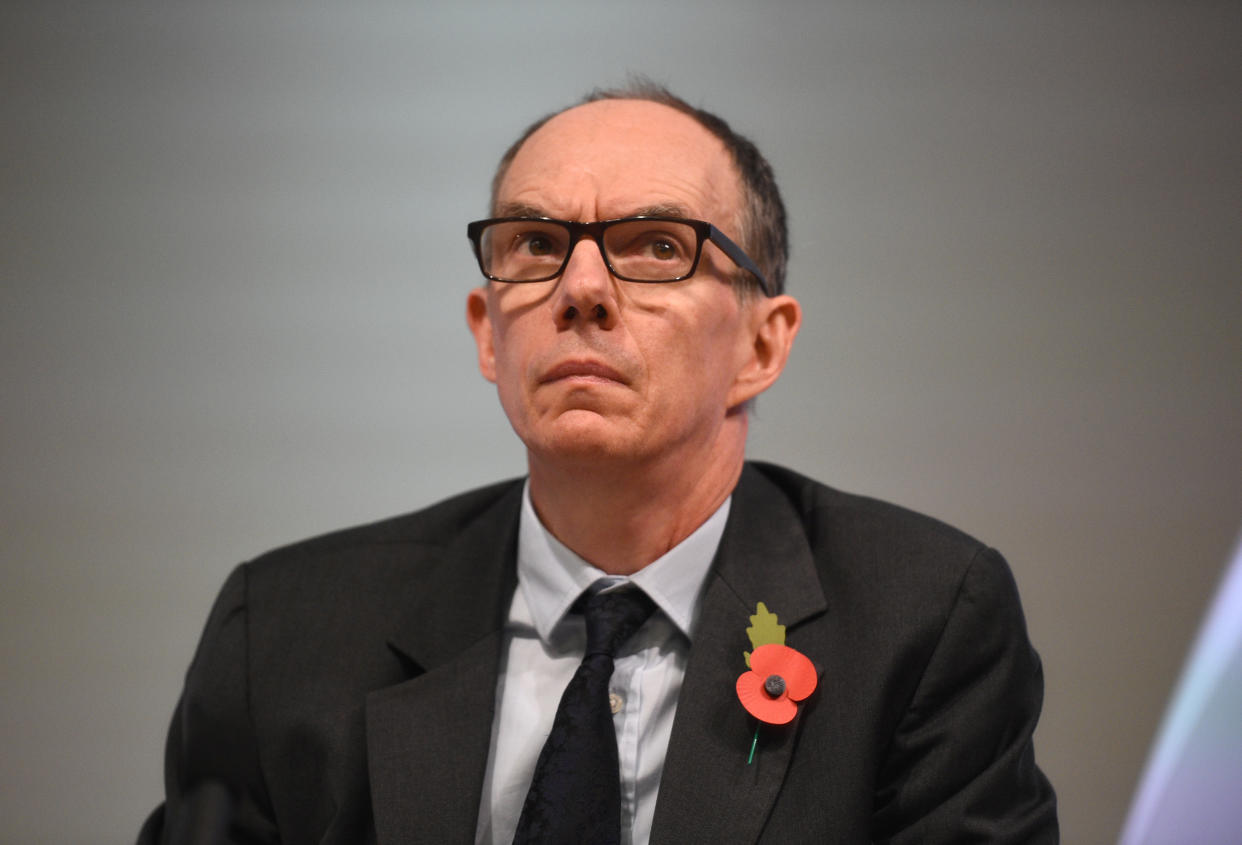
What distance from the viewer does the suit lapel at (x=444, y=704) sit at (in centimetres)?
157

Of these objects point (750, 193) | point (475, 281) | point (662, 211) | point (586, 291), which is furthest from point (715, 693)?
point (475, 281)

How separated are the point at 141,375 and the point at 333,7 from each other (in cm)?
100

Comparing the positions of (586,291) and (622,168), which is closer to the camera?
(586,291)

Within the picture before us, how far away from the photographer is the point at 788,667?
159 cm

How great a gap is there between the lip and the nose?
0.22 feet

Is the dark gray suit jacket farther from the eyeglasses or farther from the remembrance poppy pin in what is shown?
the eyeglasses

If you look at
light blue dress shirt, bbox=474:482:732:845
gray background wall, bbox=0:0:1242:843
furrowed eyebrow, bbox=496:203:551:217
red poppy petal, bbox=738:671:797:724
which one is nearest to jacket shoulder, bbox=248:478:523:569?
light blue dress shirt, bbox=474:482:732:845

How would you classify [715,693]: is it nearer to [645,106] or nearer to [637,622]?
[637,622]

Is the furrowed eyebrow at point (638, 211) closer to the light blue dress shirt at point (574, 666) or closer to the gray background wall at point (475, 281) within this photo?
the light blue dress shirt at point (574, 666)

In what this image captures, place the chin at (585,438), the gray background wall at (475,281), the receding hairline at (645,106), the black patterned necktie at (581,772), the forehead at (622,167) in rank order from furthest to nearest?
the gray background wall at (475,281), the receding hairline at (645,106), the forehead at (622,167), the chin at (585,438), the black patterned necktie at (581,772)

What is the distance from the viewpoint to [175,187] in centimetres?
252

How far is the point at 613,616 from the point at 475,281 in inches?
43.4

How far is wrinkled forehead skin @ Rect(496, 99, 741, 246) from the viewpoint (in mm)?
1735

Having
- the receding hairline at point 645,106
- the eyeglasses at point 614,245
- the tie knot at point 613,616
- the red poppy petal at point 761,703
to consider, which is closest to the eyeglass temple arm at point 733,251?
the eyeglasses at point 614,245
